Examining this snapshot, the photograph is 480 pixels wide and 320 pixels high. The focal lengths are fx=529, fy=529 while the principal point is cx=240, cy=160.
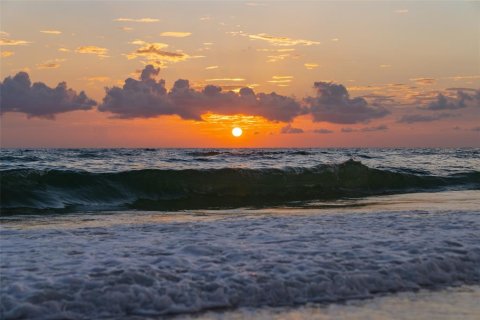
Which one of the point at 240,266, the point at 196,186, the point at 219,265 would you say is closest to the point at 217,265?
the point at 219,265

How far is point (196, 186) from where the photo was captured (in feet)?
53.8

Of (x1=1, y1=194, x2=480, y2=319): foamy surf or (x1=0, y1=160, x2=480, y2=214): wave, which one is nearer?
(x1=1, y1=194, x2=480, y2=319): foamy surf

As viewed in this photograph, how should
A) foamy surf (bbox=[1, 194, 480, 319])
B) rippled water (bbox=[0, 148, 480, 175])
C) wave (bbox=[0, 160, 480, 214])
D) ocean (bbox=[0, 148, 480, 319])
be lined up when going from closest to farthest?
ocean (bbox=[0, 148, 480, 319]) → foamy surf (bbox=[1, 194, 480, 319]) → wave (bbox=[0, 160, 480, 214]) → rippled water (bbox=[0, 148, 480, 175])

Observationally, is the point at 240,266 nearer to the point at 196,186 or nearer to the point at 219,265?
the point at 219,265

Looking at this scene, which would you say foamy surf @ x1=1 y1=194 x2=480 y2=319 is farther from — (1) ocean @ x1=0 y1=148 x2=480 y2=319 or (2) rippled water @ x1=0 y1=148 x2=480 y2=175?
(2) rippled water @ x1=0 y1=148 x2=480 y2=175

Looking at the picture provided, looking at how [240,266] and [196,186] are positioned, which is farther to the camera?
[196,186]

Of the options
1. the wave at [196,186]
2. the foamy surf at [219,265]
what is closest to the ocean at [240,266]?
the foamy surf at [219,265]

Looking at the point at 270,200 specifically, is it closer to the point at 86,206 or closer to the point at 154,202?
the point at 154,202

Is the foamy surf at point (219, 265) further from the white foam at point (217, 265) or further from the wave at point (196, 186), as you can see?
the wave at point (196, 186)

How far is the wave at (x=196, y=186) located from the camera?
13.1 m

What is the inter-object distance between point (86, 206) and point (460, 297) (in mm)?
9969

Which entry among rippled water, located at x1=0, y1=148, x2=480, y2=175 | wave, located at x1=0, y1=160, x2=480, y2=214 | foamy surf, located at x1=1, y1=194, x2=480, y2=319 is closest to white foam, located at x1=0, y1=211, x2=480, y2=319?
foamy surf, located at x1=1, y1=194, x2=480, y2=319

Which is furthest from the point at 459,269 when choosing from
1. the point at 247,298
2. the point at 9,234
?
the point at 9,234

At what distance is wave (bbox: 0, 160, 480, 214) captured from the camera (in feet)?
43.1
